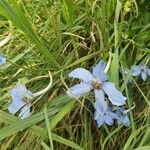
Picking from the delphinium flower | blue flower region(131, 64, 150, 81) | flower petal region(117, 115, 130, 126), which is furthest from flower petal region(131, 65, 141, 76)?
the delphinium flower

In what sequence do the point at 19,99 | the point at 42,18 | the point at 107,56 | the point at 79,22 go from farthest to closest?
the point at 42,18
the point at 79,22
the point at 107,56
the point at 19,99

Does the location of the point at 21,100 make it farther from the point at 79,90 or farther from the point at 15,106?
the point at 79,90

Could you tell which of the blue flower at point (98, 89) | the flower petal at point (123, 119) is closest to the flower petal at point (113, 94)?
the blue flower at point (98, 89)

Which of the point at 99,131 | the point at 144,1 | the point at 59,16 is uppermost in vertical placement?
the point at 59,16

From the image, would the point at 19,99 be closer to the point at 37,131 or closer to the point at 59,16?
the point at 37,131

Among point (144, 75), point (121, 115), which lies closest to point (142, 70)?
point (144, 75)

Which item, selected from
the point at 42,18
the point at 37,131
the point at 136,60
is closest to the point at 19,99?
the point at 37,131

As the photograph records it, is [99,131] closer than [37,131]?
No
